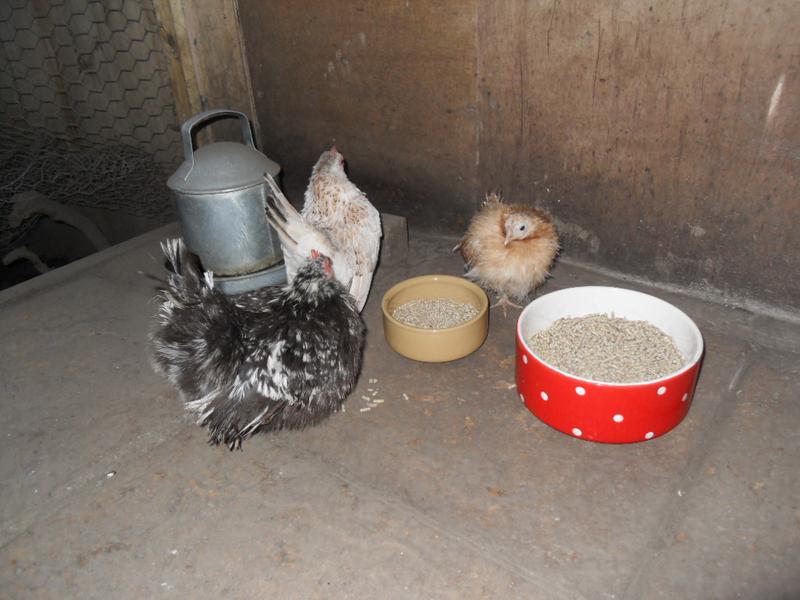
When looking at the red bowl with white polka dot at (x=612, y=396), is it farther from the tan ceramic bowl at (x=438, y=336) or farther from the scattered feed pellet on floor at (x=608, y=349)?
the tan ceramic bowl at (x=438, y=336)

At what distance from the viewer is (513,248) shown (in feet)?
7.52

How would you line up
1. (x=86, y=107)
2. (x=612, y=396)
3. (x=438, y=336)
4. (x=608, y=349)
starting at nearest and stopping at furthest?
(x=612, y=396) → (x=608, y=349) → (x=438, y=336) → (x=86, y=107)

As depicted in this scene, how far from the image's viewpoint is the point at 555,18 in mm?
2299

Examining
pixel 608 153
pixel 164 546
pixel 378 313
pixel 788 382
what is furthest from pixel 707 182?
pixel 164 546

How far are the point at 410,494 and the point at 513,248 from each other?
1.10 meters

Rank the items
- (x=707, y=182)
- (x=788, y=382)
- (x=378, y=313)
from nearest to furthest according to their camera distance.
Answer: (x=788, y=382) → (x=707, y=182) → (x=378, y=313)

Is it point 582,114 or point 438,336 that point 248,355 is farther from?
point 582,114

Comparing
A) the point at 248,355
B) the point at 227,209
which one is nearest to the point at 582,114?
the point at 227,209

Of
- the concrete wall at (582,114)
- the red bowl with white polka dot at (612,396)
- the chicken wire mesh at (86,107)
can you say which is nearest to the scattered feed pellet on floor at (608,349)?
the red bowl with white polka dot at (612,396)

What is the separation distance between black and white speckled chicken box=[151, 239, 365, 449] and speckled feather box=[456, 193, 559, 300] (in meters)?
0.76

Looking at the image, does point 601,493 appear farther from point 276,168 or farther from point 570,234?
point 276,168

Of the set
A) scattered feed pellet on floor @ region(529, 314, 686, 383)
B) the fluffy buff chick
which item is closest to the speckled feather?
the fluffy buff chick

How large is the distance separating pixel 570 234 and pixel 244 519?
6.39ft

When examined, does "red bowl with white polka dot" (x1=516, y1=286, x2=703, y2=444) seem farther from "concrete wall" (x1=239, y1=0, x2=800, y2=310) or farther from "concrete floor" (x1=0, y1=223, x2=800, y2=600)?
"concrete wall" (x1=239, y1=0, x2=800, y2=310)
